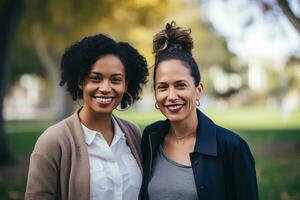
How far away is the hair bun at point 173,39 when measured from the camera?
3984mm

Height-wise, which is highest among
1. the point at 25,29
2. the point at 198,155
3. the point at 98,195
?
the point at 25,29

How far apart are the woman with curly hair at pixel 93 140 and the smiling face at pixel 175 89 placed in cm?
29

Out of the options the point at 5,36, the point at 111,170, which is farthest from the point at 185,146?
the point at 5,36

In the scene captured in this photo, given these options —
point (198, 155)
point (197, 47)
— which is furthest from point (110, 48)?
point (197, 47)

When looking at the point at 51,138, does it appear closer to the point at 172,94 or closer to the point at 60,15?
the point at 172,94

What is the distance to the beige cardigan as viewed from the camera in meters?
3.45

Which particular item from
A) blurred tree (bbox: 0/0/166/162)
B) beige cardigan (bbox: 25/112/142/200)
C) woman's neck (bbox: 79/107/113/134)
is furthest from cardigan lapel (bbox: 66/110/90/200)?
blurred tree (bbox: 0/0/166/162)

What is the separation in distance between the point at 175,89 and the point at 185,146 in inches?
17.3

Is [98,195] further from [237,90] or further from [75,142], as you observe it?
[237,90]

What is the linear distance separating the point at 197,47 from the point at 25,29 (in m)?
37.0

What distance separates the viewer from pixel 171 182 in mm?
3693

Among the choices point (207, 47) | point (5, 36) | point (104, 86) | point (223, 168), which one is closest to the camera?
point (223, 168)

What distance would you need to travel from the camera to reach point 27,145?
60.3ft

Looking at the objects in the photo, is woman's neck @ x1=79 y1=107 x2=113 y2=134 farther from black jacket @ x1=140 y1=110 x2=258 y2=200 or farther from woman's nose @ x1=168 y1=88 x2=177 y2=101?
black jacket @ x1=140 y1=110 x2=258 y2=200
